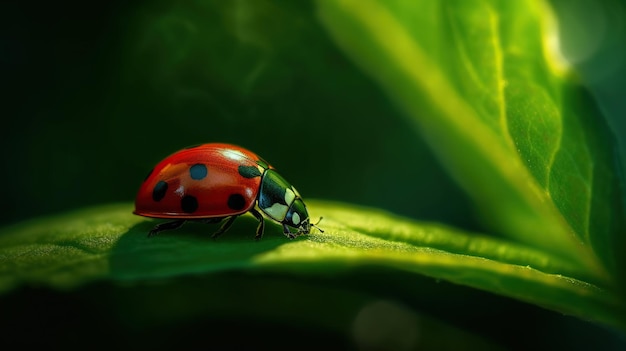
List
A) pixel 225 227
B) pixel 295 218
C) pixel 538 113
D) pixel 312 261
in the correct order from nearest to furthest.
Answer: pixel 312 261, pixel 538 113, pixel 225 227, pixel 295 218

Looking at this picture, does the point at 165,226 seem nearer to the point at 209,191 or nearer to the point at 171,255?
the point at 209,191

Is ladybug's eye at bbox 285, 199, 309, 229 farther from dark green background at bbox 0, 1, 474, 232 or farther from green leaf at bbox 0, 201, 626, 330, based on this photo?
dark green background at bbox 0, 1, 474, 232

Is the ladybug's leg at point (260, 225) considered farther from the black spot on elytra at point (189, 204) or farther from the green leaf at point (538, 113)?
the green leaf at point (538, 113)

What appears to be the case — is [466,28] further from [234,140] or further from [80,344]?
[234,140]

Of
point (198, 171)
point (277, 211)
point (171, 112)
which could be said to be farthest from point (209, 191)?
point (171, 112)

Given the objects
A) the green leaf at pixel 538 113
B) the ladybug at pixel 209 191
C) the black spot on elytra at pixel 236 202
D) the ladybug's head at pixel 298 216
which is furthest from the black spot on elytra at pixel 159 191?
the green leaf at pixel 538 113

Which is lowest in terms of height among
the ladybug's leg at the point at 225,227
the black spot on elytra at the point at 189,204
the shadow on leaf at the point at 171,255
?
the shadow on leaf at the point at 171,255

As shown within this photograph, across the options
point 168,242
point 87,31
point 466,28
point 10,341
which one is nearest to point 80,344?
point 10,341
